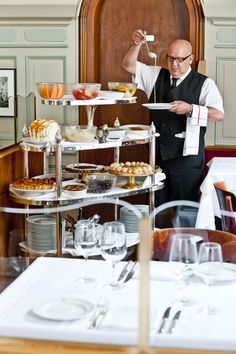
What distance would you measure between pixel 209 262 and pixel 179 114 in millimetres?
3171

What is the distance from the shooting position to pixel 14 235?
14.4 feet

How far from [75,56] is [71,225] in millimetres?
1845

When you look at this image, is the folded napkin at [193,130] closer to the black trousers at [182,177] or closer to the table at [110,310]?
the black trousers at [182,177]

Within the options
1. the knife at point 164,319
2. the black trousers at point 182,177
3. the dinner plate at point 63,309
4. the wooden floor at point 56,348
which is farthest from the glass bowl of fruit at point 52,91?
the wooden floor at point 56,348

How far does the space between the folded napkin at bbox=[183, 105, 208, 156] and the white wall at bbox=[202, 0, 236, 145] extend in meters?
0.83

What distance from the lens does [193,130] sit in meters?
4.89

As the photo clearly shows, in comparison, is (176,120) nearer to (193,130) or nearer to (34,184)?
(193,130)

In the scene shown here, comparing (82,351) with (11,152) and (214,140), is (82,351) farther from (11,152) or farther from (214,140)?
(214,140)

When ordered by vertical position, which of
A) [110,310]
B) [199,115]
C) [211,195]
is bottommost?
[211,195]

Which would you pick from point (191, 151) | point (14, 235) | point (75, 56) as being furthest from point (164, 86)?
point (14, 235)

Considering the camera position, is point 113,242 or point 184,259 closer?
point 184,259

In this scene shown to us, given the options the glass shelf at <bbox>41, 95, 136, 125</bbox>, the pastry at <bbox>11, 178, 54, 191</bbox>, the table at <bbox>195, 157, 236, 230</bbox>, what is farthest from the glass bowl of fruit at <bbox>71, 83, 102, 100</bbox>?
the table at <bbox>195, 157, 236, 230</bbox>

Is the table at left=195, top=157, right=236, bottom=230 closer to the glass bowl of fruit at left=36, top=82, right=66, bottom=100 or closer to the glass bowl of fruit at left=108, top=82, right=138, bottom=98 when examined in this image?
the glass bowl of fruit at left=108, top=82, right=138, bottom=98

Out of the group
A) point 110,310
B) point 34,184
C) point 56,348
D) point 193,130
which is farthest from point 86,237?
point 193,130
